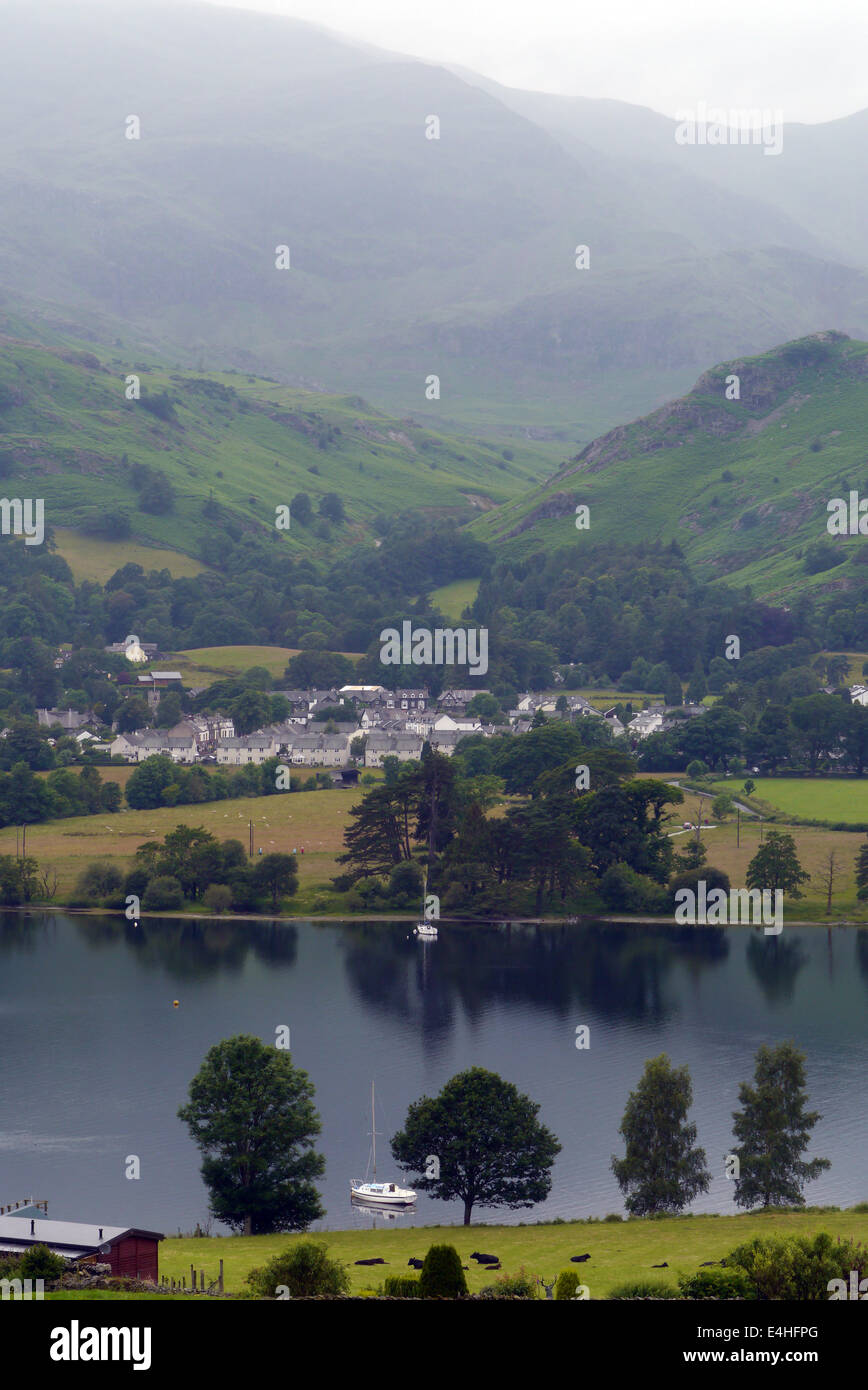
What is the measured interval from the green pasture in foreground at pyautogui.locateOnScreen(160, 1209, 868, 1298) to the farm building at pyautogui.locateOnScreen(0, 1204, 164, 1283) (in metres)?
1.36

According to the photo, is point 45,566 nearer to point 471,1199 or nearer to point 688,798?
point 688,798

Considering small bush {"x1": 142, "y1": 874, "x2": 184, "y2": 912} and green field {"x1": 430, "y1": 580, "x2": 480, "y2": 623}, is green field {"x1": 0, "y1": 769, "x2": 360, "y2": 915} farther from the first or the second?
green field {"x1": 430, "y1": 580, "x2": 480, "y2": 623}

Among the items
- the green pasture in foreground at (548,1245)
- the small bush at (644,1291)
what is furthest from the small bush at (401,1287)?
the small bush at (644,1291)

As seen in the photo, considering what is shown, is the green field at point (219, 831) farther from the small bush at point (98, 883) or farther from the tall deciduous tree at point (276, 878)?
the small bush at point (98, 883)

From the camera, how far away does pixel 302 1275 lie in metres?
28.8

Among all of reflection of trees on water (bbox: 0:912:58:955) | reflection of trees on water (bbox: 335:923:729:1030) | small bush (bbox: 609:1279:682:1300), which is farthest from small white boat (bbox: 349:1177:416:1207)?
reflection of trees on water (bbox: 0:912:58:955)

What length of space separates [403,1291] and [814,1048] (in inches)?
1379

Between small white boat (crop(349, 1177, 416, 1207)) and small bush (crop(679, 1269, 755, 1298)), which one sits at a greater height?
small bush (crop(679, 1269, 755, 1298))

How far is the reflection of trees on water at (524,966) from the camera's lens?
64.0 m

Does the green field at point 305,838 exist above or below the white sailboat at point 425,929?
above

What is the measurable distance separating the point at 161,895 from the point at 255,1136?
39608 mm

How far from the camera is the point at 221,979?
6756cm

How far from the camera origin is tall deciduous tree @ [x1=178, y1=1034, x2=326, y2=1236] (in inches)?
1587

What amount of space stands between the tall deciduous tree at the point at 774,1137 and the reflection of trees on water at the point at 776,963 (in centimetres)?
2040
